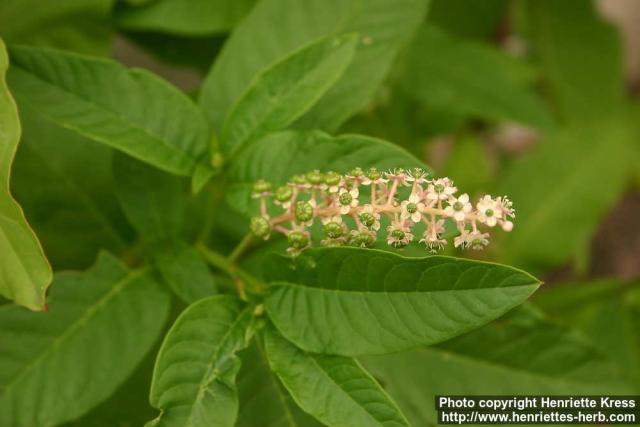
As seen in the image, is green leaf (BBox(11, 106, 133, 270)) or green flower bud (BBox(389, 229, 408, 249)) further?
green leaf (BBox(11, 106, 133, 270))

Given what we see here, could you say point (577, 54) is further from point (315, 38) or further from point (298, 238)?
point (298, 238)

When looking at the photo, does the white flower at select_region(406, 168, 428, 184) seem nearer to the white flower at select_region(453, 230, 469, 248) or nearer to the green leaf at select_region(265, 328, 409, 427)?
the white flower at select_region(453, 230, 469, 248)

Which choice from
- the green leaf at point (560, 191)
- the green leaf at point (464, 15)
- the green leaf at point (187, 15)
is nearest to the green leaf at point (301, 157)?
the green leaf at point (187, 15)

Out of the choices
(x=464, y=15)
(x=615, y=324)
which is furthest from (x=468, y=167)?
(x=615, y=324)

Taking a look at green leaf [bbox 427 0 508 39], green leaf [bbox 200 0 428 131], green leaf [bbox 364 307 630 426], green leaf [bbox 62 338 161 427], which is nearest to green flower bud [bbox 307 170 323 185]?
green leaf [bbox 200 0 428 131]

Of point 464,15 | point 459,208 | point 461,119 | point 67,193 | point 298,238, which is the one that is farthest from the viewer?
point 464,15

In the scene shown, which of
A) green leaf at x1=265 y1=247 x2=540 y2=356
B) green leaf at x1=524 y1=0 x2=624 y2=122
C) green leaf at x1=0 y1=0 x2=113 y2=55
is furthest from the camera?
green leaf at x1=524 y1=0 x2=624 y2=122

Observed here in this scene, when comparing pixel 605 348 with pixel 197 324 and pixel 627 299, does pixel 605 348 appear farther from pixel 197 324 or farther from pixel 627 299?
pixel 197 324

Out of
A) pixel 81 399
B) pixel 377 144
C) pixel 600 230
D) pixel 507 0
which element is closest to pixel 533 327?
pixel 377 144
